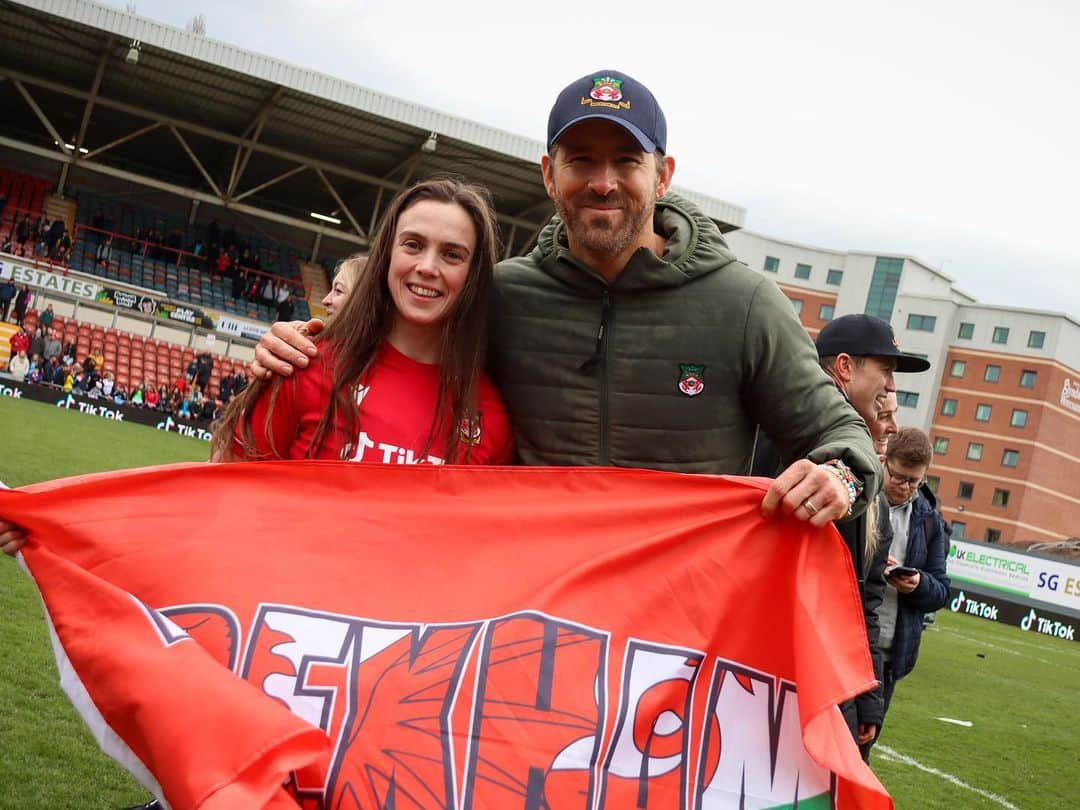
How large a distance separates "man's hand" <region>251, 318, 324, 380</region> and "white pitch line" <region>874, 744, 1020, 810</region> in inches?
246

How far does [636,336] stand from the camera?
313 cm

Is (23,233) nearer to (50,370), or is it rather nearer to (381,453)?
(50,370)

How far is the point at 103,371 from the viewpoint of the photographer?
24859 mm

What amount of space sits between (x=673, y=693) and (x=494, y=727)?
1.61ft

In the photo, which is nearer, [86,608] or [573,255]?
[86,608]

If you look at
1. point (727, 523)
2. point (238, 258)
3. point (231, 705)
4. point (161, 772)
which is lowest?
point (161, 772)

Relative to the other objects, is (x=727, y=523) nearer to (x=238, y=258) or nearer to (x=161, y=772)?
(x=161, y=772)

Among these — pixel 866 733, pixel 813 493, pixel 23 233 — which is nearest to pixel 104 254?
pixel 23 233

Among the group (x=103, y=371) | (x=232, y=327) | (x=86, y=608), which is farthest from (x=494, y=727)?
(x=232, y=327)

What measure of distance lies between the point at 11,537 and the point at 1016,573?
24438mm

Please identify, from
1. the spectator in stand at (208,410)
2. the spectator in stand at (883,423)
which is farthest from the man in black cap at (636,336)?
the spectator in stand at (208,410)

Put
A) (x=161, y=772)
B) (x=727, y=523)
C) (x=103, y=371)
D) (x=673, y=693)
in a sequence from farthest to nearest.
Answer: (x=103, y=371)
(x=727, y=523)
(x=673, y=693)
(x=161, y=772)

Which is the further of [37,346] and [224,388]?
[224,388]

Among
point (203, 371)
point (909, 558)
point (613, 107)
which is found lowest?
point (203, 371)
